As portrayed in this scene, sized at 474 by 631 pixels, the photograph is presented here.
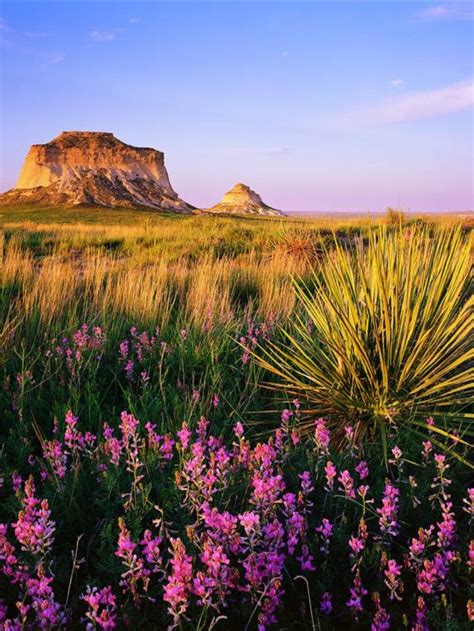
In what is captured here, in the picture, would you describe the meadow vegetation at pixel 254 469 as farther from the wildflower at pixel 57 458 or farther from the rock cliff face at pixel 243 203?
the rock cliff face at pixel 243 203

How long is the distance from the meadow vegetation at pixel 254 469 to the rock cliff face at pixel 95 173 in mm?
42330

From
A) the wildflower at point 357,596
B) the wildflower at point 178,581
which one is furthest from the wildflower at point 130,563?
the wildflower at point 357,596

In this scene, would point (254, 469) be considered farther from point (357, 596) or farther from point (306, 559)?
point (357, 596)

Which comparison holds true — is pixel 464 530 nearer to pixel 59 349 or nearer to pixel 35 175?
pixel 59 349

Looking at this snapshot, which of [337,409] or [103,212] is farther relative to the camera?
[103,212]

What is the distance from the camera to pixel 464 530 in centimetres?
212

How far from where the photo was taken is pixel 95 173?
1897 inches

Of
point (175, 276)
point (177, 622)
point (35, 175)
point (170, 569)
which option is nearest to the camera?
point (177, 622)

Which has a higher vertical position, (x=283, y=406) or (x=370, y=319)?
(x=370, y=319)

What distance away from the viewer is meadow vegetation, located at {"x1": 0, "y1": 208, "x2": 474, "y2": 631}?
1.62 m

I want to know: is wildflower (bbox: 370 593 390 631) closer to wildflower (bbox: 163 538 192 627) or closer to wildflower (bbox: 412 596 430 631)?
wildflower (bbox: 412 596 430 631)

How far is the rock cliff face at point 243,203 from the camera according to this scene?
60.4m

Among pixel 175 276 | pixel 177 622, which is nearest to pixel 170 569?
pixel 177 622

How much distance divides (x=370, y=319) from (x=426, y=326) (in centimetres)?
36
